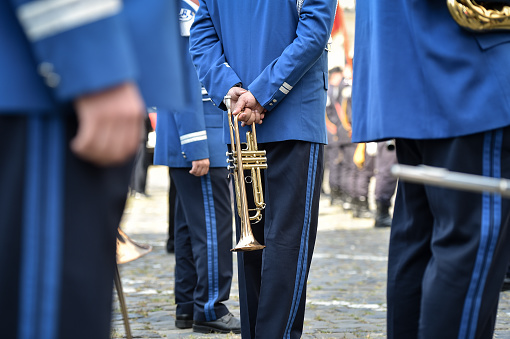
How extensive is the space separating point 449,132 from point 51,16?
1288 mm

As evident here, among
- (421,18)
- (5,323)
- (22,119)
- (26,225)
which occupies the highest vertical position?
(421,18)

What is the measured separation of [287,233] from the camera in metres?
3.34

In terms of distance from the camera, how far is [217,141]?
4594mm

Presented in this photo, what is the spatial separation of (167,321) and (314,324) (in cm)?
91

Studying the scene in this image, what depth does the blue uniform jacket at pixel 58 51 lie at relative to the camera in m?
1.38

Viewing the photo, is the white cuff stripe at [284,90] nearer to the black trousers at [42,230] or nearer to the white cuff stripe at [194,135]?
the white cuff stripe at [194,135]

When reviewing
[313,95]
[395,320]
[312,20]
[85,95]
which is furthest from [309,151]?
[85,95]

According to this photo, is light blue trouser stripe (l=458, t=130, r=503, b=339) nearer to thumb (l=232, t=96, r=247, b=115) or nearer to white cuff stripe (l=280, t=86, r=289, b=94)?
white cuff stripe (l=280, t=86, r=289, b=94)

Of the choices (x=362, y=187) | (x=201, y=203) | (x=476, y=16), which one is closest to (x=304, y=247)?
(x=201, y=203)

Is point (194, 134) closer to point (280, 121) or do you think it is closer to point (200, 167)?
point (200, 167)

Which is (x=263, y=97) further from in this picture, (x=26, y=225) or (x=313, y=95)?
(x=26, y=225)

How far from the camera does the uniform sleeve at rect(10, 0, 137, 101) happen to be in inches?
54.4

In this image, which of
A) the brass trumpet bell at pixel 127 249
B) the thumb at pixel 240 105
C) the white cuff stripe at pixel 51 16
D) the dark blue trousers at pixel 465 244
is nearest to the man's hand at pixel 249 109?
the thumb at pixel 240 105

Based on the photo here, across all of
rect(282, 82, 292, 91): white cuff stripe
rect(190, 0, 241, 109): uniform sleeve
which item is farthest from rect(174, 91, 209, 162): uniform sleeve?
rect(282, 82, 292, 91): white cuff stripe
